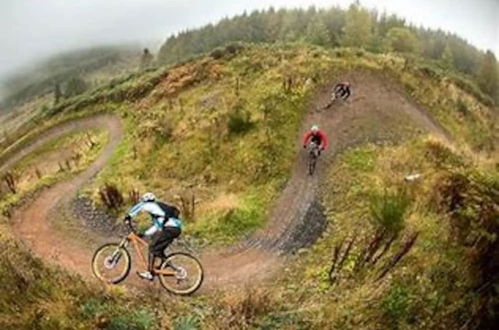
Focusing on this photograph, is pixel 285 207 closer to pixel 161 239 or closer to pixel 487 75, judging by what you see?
pixel 161 239

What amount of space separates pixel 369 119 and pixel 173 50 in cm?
5359

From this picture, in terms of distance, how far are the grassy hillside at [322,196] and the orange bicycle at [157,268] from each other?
0.39 meters

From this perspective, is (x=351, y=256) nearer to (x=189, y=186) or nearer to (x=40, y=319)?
(x=40, y=319)

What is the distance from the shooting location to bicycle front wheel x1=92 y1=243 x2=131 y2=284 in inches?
659

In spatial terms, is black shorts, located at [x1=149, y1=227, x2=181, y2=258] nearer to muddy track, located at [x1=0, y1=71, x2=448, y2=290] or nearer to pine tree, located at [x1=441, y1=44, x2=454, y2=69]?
muddy track, located at [x1=0, y1=71, x2=448, y2=290]

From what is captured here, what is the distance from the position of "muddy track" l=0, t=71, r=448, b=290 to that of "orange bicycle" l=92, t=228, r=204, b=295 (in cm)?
39

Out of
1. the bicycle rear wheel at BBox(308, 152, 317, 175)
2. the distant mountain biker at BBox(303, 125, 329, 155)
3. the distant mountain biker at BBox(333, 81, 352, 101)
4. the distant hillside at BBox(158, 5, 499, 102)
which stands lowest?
the distant hillside at BBox(158, 5, 499, 102)

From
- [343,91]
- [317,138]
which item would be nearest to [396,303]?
[317,138]

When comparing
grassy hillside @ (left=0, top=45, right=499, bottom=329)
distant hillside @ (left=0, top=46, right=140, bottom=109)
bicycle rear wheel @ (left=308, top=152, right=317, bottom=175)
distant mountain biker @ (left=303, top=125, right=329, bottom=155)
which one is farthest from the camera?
distant hillside @ (left=0, top=46, right=140, bottom=109)

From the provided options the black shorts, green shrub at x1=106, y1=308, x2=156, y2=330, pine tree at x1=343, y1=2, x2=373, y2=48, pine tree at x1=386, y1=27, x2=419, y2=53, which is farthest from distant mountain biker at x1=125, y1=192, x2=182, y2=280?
pine tree at x1=386, y1=27, x2=419, y2=53

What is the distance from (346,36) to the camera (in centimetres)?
6138

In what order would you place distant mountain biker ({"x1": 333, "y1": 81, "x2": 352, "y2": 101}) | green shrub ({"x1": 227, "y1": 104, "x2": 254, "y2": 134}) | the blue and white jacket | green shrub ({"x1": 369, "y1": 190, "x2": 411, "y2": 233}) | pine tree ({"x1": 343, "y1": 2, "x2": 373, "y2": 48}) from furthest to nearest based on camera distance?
pine tree ({"x1": 343, "y1": 2, "x2": 373, "y2": 48}) < distant mountain biker ({"x1": 333, "y1": 81, "x2": 352, "y2": 101}) < green shrub ({"x1": 227, "y1": 104, "x2": 254, "y2": 134}) < green shrub ({"x1": 369, "y1": 190, "x2": 411, "y2": 233}) < the blue and white jacket

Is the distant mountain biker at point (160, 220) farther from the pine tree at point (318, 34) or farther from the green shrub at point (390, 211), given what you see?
the pine tree at point (318, 34)

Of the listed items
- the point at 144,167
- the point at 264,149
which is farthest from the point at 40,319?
the point at 144,167
